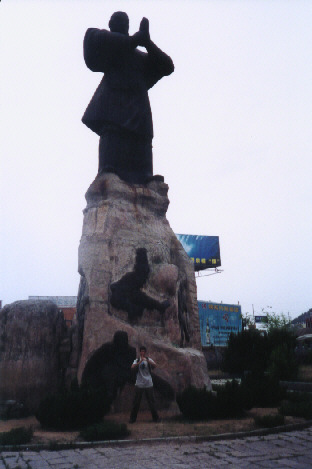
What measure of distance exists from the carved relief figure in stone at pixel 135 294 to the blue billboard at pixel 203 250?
2748 centimetres

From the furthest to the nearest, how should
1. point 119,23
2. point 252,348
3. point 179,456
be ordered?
point 252,348, point 119,23, point 179,456

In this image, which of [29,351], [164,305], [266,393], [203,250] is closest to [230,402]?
[266,393]

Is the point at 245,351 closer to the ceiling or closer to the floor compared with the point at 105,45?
closer to the floor

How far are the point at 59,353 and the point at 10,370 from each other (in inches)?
33.9

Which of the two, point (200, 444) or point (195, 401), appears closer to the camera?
point (200, 444)

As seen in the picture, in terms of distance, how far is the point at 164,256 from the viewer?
27.0 ft

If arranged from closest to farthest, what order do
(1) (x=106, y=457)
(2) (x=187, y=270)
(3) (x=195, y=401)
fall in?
(1) (x=106, y=457), (3) (x=195, y=401), (2) (x=187, y=270)

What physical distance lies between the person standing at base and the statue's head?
6669 mm

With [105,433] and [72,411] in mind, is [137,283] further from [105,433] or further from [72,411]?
[105,433]

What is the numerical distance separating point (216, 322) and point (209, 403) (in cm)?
2704

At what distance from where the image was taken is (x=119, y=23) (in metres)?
9.18

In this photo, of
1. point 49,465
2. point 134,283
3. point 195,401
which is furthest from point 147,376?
point 49,465

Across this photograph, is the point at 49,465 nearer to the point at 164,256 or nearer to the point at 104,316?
the point at 104,316

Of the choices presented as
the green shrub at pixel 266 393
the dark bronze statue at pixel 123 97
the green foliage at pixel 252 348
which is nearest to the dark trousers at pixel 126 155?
the dark bronze statue at pixel 123 97
